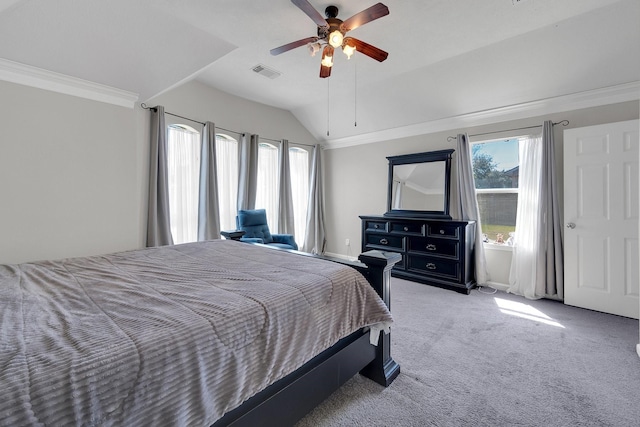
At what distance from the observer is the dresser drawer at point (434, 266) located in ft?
12.4

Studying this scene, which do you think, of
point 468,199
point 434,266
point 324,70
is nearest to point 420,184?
point 468,199

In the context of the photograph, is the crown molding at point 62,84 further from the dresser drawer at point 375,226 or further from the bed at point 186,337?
the dresser drawer at point 375,226

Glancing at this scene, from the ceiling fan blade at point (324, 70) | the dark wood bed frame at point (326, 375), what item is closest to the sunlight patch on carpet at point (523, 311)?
the dark wood bed frame at point (326, 375)

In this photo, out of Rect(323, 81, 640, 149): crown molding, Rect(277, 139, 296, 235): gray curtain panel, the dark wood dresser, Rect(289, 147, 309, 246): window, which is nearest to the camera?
Rect(323, 81, 640, 149): crown molding

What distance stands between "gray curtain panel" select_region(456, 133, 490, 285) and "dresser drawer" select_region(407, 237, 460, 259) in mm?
447

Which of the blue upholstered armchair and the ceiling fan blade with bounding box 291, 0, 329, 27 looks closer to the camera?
the ceiling fan blade with bounding box 291, 0, 329, 27

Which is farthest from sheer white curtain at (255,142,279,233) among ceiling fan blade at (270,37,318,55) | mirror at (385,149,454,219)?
ceiling fan blade at (270,37,318,55)

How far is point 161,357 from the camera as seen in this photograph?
861 mm

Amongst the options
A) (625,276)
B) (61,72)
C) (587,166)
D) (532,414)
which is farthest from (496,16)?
(61,72)

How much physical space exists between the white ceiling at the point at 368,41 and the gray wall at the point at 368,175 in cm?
34

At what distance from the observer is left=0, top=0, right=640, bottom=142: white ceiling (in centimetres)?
234

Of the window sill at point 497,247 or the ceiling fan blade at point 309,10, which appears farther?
the window sill at point 497,247

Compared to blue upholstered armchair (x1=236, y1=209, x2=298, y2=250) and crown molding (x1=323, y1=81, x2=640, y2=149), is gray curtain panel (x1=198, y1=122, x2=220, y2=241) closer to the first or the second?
blue upholstered armchair (x1=236, y1=209, x2=298, y2=250)

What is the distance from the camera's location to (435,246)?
13.0ft
